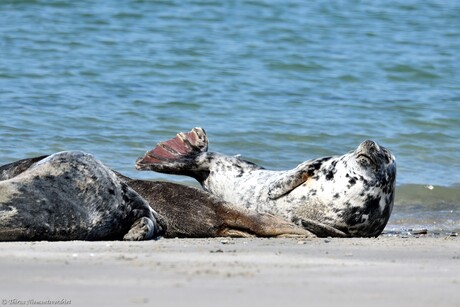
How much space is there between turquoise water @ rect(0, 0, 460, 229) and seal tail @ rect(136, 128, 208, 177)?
88 centimetres

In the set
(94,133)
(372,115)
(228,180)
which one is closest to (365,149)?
(228,180)

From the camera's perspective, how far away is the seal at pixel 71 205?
5496 millimetres

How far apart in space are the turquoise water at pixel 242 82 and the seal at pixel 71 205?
2.30 m

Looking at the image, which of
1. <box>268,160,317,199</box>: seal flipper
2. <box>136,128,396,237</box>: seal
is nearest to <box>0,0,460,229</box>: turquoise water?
<box>136,128,396,237</box>: seal

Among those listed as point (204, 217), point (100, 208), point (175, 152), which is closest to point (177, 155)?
point (175, 152)

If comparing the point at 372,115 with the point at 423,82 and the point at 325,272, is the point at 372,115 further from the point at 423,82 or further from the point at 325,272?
the point at 325,272

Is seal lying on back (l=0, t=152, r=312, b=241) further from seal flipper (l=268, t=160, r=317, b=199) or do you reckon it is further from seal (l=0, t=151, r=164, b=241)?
seal flipper (l=268, t=160, r=317, b=199)

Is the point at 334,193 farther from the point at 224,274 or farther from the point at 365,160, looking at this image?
the point at 224,274

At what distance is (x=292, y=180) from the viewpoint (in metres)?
7.01

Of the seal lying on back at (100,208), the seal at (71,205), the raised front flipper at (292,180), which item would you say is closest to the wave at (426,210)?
the raised front flipper at (292,180)

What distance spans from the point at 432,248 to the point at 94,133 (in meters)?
4.97

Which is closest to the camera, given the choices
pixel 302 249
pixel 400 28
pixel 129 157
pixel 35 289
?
pixel 35 289

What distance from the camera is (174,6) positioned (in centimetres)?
1800

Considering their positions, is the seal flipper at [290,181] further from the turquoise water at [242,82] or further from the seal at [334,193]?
the turquoise water at [242,82]
